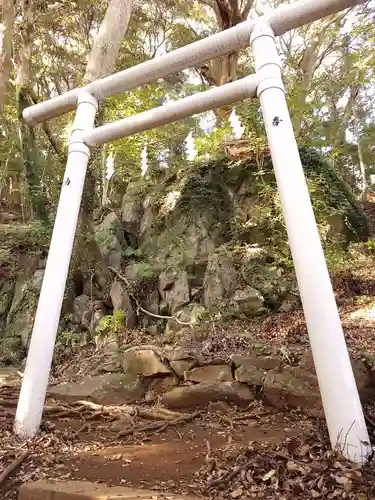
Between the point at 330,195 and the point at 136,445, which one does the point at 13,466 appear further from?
the point at 330,195

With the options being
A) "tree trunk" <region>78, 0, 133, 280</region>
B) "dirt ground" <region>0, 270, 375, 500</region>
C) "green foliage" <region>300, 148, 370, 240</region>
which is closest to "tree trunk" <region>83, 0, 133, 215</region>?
"tree trunk" <region>78, 0, 133, 280</region>

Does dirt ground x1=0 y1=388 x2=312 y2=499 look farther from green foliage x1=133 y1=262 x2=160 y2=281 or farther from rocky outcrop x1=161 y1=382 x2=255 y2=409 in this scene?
green foliage x1=133 y1=262 x2=160 y2=281

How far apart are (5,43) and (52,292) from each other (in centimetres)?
604

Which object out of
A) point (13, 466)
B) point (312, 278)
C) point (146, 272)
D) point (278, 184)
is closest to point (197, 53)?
point (278, 184)

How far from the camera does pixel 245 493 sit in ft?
8.43

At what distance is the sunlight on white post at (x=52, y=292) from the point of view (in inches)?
151

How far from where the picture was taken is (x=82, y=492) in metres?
2.65

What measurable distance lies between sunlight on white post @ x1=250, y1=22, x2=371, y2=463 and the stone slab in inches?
48.0

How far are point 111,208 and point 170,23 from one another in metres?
8.20

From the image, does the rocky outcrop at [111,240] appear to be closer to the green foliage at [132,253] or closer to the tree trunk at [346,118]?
the green foliage at [132,253]

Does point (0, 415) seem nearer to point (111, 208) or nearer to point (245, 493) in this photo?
point (245, 493)

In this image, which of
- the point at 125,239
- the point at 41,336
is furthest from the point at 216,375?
the point at 125,239

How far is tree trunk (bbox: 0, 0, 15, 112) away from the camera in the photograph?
24.3ft

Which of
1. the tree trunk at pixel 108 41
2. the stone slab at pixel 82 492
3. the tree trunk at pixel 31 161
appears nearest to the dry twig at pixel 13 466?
the stone slab at pixel 82 492
